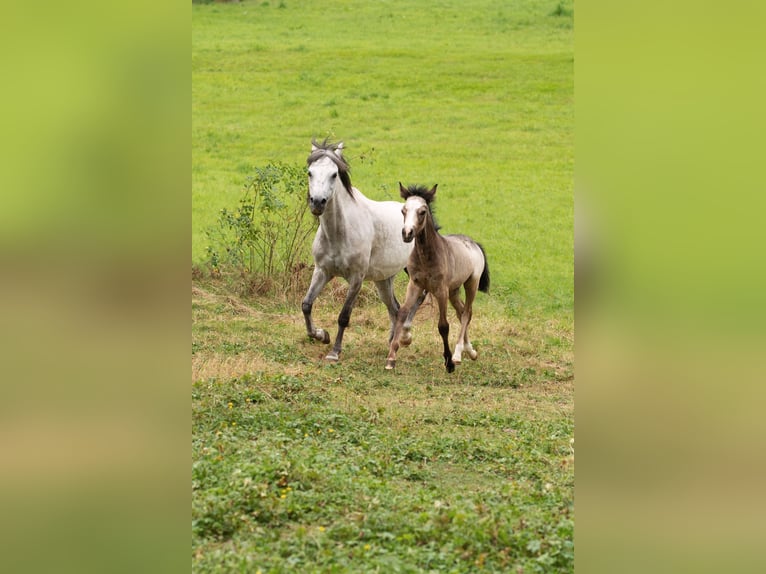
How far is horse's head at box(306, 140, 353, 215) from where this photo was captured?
377 inches

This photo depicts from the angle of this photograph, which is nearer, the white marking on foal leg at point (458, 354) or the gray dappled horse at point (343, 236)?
the gray dappled horse at point (343, 236)

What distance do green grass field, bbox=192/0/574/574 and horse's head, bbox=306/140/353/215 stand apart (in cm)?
163

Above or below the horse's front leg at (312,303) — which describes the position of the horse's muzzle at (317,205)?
above

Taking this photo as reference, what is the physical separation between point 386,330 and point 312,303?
6.11 ft

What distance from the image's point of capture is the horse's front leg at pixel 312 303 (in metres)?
10.3

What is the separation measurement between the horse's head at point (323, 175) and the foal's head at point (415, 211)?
75 centimetres
